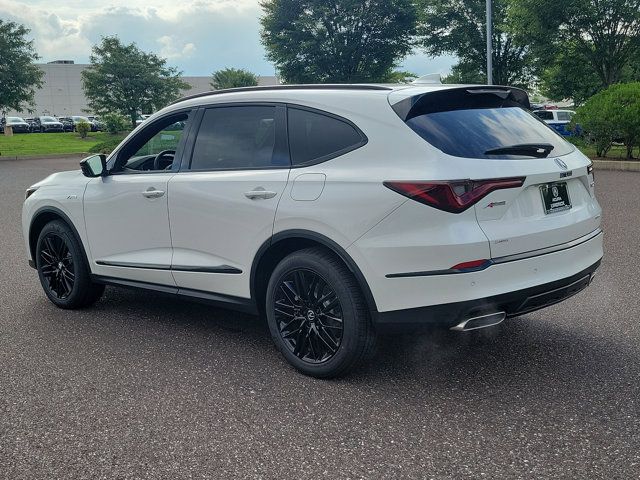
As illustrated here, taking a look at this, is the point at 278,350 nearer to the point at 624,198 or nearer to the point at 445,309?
the point at 445,309

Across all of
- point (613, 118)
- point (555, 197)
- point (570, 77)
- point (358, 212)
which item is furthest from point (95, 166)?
point (570, 77)

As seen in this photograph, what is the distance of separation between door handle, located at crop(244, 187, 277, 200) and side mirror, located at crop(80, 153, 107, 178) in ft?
5.21

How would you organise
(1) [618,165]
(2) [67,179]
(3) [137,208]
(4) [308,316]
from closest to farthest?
1. (4) [308,316]
2. (3) [137,208]
3. (2) [67,179]
4. (1) [618,165]

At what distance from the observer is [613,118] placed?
1706cm

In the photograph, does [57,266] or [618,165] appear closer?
[57,266]

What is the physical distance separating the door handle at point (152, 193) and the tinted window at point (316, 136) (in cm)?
111

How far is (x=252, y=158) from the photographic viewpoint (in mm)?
4469

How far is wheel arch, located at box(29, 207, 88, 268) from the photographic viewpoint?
18.3 feet

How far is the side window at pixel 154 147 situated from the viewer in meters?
5.07

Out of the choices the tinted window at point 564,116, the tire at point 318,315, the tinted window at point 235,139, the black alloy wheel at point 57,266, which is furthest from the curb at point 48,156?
the tire at point 318,315

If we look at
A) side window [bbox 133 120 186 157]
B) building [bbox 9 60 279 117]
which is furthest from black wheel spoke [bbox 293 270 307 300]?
building [bbox 9 60 279 117]

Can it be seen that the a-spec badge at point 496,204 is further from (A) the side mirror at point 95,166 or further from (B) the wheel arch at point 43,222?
(B) the wheel arch at point 43,222

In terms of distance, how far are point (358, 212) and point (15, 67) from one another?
32.1 metres

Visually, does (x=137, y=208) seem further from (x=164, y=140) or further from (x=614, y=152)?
(x=614, y=152)
